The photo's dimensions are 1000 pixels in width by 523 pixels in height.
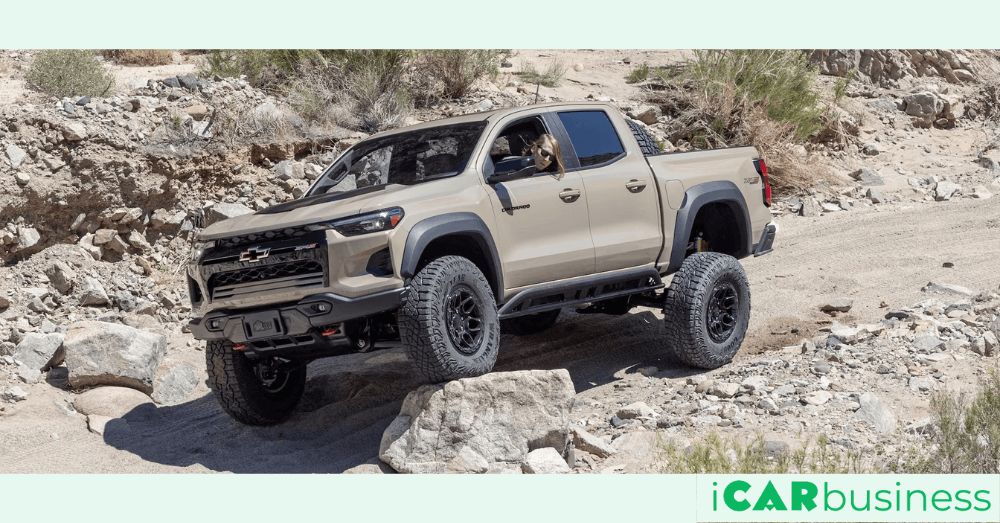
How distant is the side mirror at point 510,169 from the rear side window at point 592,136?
29.2 inches

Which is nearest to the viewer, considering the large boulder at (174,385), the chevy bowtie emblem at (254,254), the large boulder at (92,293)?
the chevy bowtie emblem at (254,254)

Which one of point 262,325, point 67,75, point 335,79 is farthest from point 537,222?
point 67,75

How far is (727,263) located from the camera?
7.84m

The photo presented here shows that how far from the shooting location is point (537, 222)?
6.69 m

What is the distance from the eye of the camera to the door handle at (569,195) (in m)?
6.84

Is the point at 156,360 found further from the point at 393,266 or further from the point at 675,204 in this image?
the point at 675,204

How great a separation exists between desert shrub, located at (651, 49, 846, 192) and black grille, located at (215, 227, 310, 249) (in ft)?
30.7

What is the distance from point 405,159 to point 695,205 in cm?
235

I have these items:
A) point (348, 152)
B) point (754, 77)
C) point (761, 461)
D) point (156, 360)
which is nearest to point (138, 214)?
point (156, 360)

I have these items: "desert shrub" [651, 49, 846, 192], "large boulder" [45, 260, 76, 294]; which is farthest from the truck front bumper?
"desert shrub" [651, 49, 846, 192]

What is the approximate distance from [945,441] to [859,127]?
1176 centimetres

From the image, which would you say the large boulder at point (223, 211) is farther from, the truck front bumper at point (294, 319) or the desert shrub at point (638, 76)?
the desert shrub at point (638, 76)

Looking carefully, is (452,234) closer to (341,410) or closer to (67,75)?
(341,410)

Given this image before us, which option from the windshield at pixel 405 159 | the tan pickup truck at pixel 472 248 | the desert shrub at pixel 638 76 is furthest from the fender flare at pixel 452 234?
the desert shrub at pixel 638 76
